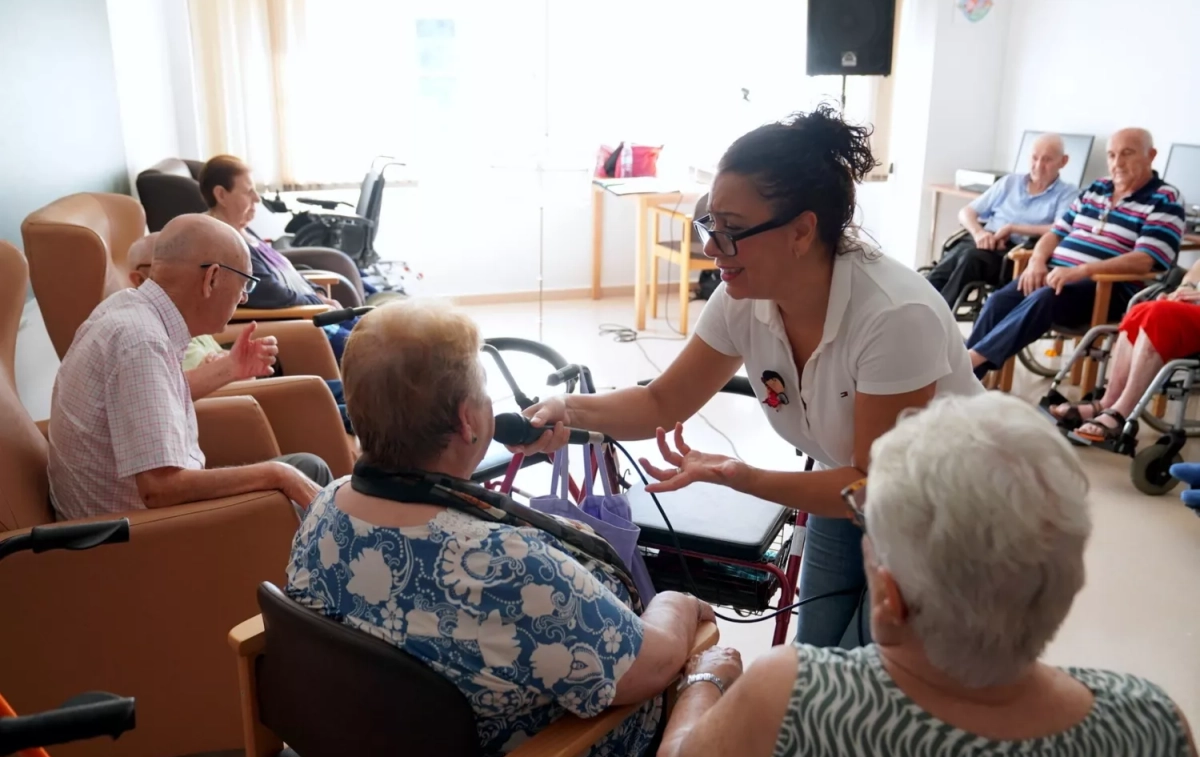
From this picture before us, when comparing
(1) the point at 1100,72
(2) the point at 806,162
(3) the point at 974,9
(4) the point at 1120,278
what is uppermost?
(3) the point at 974,9

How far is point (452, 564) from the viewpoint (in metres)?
1.09

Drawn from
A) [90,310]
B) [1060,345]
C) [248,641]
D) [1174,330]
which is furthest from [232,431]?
[1060,345]

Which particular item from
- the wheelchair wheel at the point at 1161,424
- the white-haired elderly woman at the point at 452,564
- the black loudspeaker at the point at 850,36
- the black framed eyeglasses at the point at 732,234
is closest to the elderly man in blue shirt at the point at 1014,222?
the black loudspeaker at the point at 850,36

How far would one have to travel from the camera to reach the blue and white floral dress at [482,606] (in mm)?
1087

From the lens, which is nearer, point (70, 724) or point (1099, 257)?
point (70, 724)

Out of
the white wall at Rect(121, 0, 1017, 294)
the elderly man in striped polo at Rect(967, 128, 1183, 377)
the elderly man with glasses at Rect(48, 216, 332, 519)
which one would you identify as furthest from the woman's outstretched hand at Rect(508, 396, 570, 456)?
the white wall at Rect(121, 0, 1017, 294)

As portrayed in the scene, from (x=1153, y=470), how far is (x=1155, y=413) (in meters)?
0.80

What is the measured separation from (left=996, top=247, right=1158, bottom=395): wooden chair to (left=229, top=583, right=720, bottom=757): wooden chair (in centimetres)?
344

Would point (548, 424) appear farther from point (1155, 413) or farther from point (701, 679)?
point (1155, 413)

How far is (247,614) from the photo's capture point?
1.77 metres

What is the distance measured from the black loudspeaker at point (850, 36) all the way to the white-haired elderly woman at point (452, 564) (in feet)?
14.9

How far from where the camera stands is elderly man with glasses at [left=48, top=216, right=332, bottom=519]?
1684 mm

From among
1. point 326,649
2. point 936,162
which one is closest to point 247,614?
point 326,649

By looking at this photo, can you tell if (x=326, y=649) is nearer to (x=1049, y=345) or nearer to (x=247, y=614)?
(x=247, y=614)
